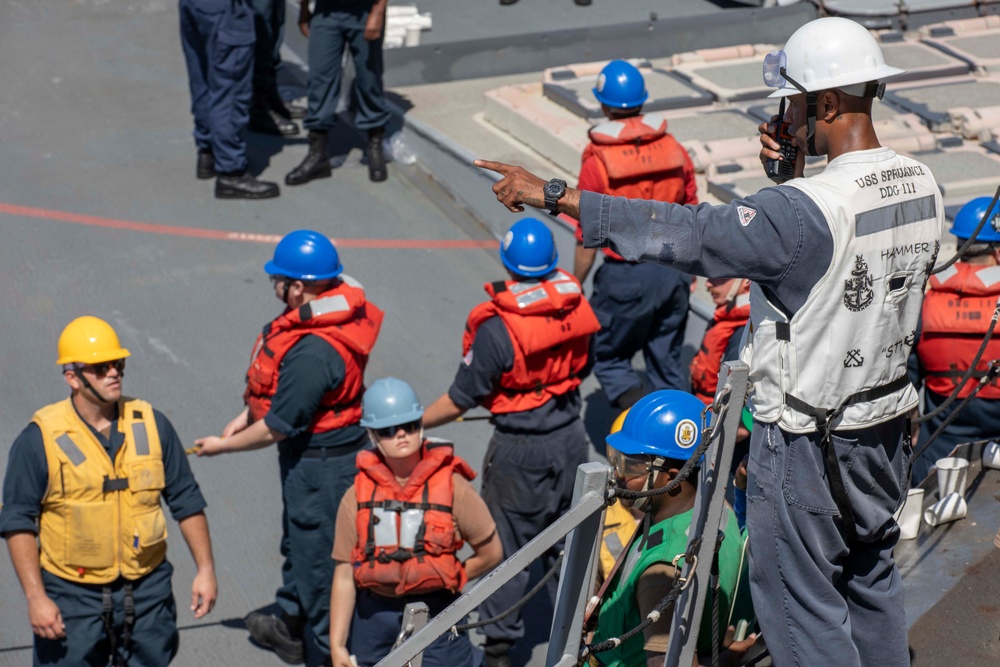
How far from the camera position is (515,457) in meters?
6.04

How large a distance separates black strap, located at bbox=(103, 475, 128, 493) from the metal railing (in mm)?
2127

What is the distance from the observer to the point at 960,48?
12.2 m

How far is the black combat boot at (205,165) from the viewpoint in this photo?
10469 mm

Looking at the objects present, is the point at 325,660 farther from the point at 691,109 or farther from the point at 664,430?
the point at 691,109

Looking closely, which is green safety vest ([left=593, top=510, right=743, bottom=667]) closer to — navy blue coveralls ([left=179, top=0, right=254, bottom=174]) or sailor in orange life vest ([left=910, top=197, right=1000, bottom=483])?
sailor in orange life vest ([left=910, top=197, right=1000, bottom=483])

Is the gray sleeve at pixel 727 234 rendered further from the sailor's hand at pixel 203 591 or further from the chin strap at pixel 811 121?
the sailor's hand at pixel 203 591

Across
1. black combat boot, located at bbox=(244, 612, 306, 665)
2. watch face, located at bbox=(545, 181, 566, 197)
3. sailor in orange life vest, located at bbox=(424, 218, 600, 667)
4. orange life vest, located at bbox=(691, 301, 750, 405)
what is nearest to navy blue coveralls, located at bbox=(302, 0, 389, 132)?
sailor in orange life vest, located at bbox=(424, 218, 600, 667)

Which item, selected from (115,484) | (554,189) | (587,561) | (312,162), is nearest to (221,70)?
(312,162)

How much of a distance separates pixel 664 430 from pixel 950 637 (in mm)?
1350

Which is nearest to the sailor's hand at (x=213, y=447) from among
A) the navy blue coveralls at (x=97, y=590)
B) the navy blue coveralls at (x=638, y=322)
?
the navy blue coveralls at (x=97, y=590)

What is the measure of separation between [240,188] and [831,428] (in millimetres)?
7740

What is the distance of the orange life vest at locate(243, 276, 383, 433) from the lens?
564cm

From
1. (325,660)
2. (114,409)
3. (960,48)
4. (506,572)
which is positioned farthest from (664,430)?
(960,48)

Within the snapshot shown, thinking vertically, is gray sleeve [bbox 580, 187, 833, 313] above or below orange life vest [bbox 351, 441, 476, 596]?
above
